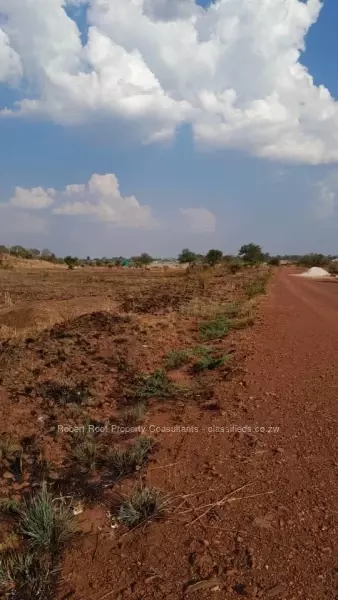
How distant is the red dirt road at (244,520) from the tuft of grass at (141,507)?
0.11m

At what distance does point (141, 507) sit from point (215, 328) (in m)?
8.72

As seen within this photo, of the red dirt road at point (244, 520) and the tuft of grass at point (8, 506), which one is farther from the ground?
the red dirt road at point (244, 520)

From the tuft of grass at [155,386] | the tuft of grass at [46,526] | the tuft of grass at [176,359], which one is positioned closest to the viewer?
the tuft of grass at [46,526]

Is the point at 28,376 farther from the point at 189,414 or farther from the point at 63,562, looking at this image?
the point at 63,562

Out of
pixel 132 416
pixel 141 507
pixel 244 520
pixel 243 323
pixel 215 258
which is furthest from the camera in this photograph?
pixel 215 258

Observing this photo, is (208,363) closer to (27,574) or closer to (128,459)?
(128,459)

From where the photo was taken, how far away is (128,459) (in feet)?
15.2

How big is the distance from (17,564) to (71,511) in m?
0.69

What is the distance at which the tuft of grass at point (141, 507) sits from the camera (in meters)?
3.68

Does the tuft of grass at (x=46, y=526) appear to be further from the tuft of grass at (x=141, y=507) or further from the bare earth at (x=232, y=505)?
the tuft of grass at (x=141, y=507)

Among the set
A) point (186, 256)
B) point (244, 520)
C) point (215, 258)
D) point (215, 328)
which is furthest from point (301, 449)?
point (186, 256)

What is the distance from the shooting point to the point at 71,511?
3.83 metres

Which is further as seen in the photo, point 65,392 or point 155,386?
point 155,386

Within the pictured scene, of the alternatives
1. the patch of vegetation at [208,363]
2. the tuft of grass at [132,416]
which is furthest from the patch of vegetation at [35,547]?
the patch of vegetation at [208,363]
